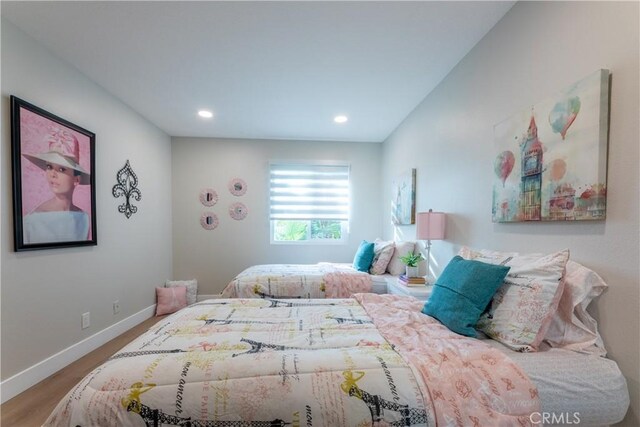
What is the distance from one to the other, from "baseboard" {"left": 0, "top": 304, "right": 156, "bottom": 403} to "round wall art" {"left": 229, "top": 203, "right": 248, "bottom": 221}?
1.83 metres

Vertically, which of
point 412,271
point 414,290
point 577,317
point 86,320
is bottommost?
point 86,320

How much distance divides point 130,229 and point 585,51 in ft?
13.6

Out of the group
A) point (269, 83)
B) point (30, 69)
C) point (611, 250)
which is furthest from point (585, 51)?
point (30, 69)

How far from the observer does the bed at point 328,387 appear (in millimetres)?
919

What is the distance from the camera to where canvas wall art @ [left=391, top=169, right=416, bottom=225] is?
309 centimetres

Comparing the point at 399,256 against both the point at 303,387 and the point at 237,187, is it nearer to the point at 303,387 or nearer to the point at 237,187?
the point at 303,387

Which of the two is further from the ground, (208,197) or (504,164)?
(504,164)

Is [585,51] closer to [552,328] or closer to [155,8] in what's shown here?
[552,328]

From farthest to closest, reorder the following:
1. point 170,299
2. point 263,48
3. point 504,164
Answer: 1. point 170,299
2. point 263,48
3. point 504,164

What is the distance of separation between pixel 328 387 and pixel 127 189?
331cm

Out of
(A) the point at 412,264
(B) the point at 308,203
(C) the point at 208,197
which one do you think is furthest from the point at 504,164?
(C) the point at 208,197

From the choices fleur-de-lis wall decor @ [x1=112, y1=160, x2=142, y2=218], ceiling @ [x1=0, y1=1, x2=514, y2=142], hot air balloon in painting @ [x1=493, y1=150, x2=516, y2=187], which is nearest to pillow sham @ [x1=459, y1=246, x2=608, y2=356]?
hot air balloon in painting @ [x1=493, y1=150, x2=516, y2=187]

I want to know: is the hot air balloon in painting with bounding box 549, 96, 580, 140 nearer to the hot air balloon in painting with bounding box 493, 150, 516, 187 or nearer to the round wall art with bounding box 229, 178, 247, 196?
the hot air balloon in painting with bounding box 493, 150, 516, 187

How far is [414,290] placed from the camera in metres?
2.29
